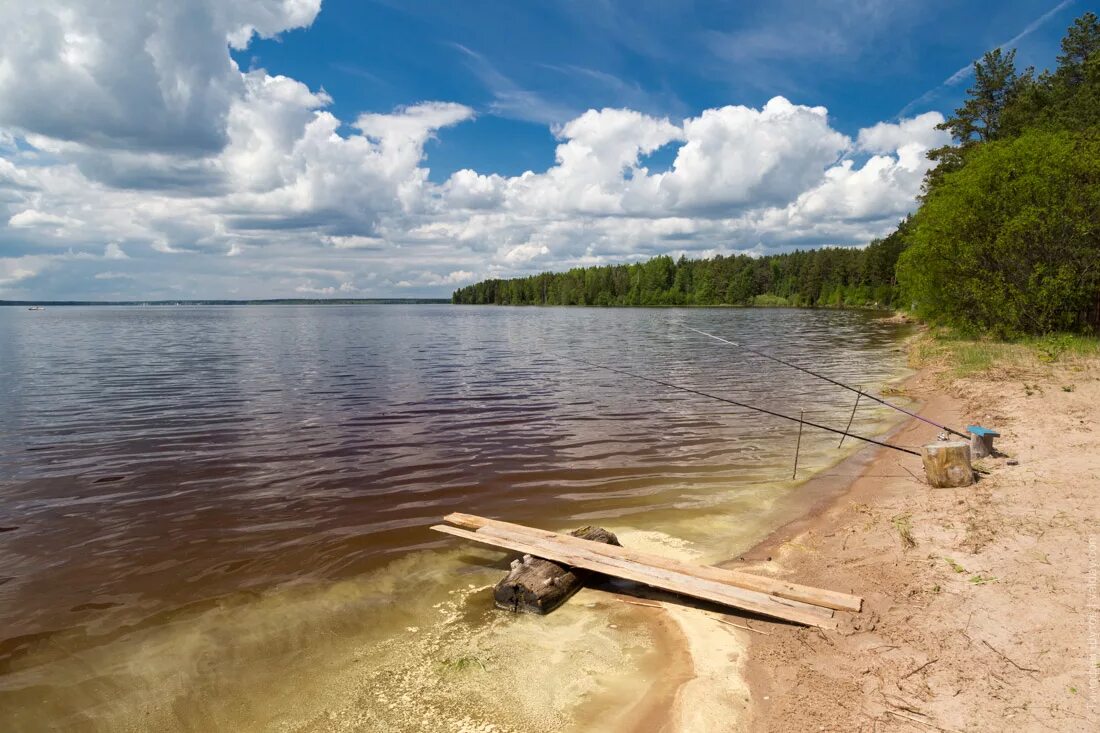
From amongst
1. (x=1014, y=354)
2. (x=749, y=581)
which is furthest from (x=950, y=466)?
(x=1014, y=354)

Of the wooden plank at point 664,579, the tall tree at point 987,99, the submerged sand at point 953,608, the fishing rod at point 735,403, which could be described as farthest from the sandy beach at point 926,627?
the tall tree at point 987,99

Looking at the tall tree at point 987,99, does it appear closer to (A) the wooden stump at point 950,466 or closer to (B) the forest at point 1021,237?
(B) the forest at point 1021,237

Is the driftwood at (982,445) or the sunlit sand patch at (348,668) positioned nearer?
the sunlit sand patch at (348,668)

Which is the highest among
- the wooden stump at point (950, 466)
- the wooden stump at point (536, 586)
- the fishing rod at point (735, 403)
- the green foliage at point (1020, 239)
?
the green foliage at point (1020, 239)

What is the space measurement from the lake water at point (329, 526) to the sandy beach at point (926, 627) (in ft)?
A: 3.32

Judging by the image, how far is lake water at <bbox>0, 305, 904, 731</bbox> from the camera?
6.89 meters

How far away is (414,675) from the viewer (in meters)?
7.03

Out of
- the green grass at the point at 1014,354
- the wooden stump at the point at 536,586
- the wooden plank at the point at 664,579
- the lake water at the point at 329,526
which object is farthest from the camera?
the green grass at the point at 1014,354

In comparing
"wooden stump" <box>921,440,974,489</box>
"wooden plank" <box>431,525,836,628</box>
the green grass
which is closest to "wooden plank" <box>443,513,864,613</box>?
"wooden plank" <box>431,525,836,628</box>

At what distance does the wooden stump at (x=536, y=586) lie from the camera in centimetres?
837

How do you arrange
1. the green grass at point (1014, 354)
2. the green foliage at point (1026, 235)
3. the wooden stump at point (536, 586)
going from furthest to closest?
the green foliage at point (1026, 235) → the green grass at point (1014, 354) → the wooden stump at point (536, 586)

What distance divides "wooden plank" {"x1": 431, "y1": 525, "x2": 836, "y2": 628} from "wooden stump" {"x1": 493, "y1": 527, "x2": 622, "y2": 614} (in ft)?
0.71

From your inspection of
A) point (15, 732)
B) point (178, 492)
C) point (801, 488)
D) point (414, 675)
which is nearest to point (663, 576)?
point (414, 675)

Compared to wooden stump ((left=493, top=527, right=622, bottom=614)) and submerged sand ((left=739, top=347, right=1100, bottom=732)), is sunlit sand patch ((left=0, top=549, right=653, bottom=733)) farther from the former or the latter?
submerged sand ((left=739, top=347, right=1100, bottom=732))
